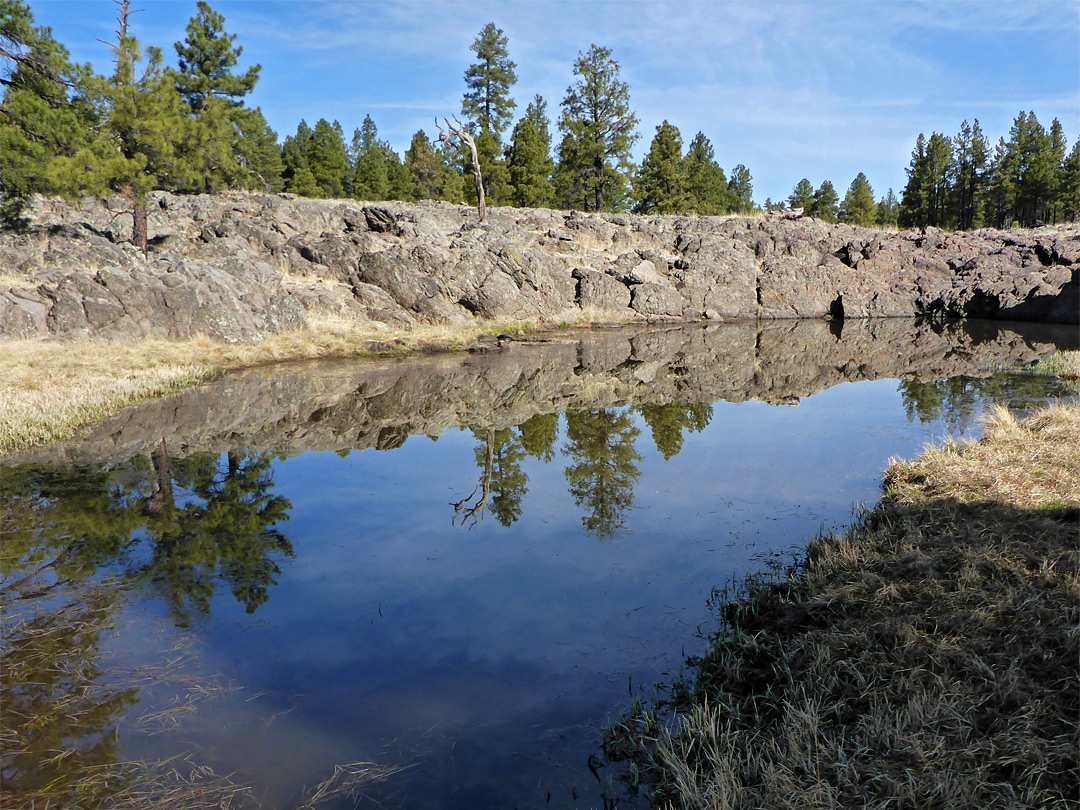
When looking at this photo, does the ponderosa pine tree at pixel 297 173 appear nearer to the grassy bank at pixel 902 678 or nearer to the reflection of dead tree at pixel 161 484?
the reflection of dead tree at pixel 161 484

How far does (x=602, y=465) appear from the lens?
12.5m

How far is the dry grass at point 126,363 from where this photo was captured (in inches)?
551

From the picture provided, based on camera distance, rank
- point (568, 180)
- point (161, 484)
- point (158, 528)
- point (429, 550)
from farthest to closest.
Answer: point (568, 180), point (161, 484), point (158, 528), point (429, 550)

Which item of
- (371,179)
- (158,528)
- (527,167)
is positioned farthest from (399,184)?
(158,528)

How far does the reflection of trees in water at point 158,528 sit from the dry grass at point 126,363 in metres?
3.20

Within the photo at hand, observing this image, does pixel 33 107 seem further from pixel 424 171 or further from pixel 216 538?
pixel 424 171

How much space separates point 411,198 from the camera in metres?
67.5

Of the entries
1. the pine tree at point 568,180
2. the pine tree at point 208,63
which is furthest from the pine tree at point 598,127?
the pine tree at point 208,63

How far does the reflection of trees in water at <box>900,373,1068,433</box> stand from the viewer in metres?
15.1

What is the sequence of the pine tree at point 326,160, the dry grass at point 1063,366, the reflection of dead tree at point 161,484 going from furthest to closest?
1. the pine tree at point 326,160
2. the dry grass at point 1063,366
3. the reflection of dead tree at point 161,484

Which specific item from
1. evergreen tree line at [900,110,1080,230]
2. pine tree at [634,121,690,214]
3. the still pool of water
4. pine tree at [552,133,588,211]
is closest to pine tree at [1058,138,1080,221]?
evergreen tree line at [900,110,1080,230]

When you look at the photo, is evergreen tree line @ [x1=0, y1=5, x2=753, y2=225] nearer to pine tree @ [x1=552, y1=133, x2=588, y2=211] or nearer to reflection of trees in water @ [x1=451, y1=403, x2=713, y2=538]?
pine tree @ [x1=552, y1=133, x2=588, y2=211]

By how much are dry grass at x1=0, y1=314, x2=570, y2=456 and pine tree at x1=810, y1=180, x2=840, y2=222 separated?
233 feet

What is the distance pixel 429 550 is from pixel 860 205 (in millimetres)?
94907
